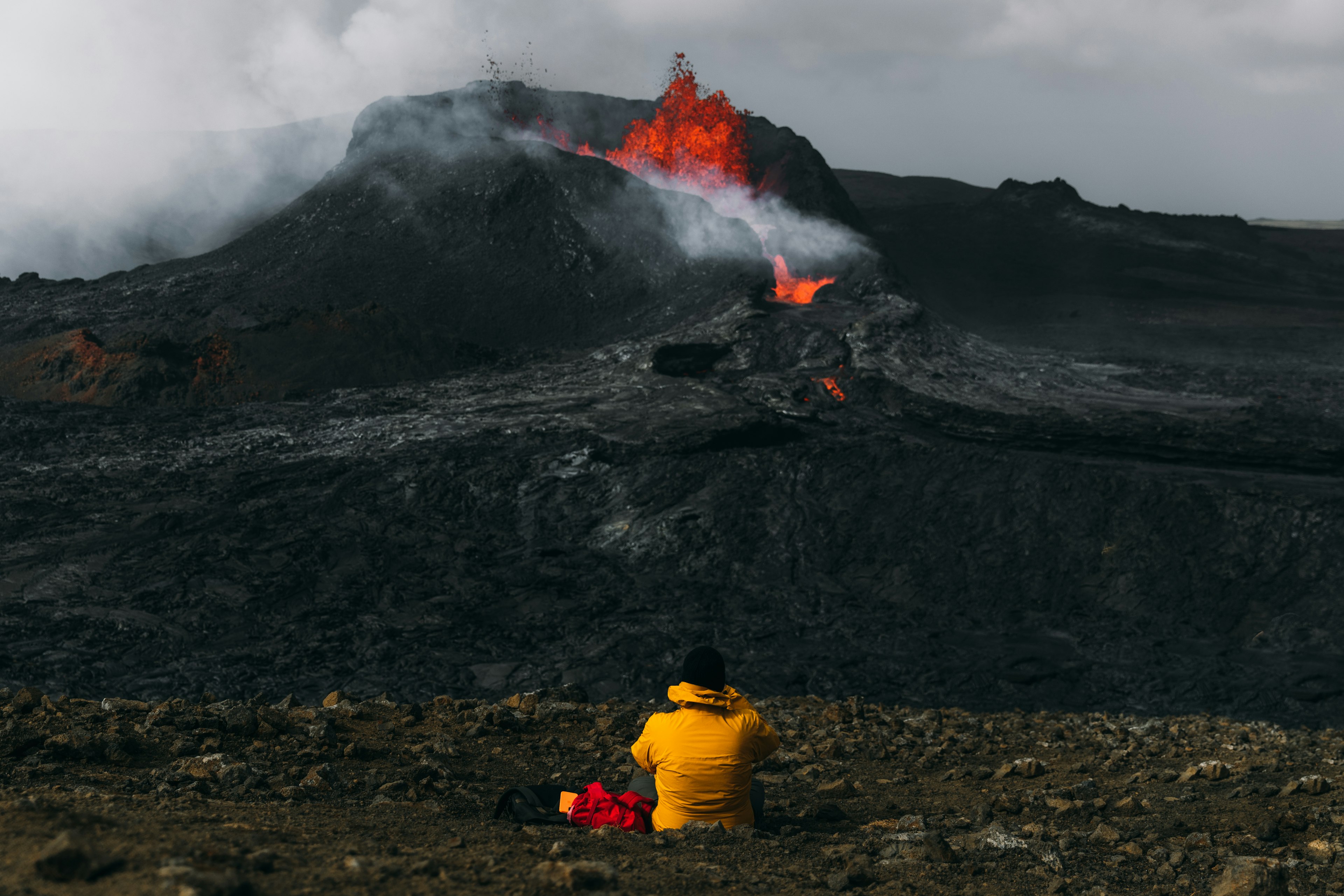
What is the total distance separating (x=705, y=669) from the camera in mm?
4109

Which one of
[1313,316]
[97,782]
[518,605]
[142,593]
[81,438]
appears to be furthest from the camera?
[1313,316]

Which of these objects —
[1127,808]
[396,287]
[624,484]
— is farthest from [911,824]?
[396,287]

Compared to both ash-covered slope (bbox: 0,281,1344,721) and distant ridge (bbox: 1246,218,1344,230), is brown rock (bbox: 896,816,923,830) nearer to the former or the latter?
ash-covered slope (bbox: 0,281,1344,721)

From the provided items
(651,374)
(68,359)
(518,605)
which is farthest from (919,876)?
(68,359)

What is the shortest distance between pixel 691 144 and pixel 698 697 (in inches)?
1319

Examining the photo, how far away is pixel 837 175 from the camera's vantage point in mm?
57781

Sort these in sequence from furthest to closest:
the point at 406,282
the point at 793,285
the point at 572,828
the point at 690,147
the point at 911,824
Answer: the point at 690,147
the point at 793,285
the point at 406,282
the point at 911,824
the point at 572,828

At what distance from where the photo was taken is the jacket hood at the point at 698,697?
13.5 feet

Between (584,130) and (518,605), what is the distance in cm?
3089

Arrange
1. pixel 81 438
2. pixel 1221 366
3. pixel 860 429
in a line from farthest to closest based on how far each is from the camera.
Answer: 1. pixel 1221 366
2. pixel 860 429
3. pixel 81 438

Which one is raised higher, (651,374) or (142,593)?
(651,374)

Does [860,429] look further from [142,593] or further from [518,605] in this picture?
[142,593]

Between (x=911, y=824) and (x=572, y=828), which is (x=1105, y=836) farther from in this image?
(x=572, y=828)

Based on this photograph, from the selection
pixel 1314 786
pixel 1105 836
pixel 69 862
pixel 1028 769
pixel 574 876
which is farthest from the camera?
pixel 1028 769
